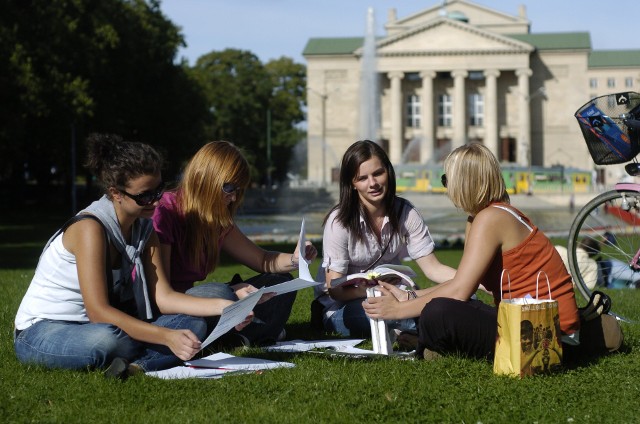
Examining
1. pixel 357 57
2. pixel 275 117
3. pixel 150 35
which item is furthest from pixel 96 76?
pixel 357 57

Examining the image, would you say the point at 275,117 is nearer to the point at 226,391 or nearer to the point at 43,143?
the point at 43,143

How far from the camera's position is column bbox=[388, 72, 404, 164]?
284ft

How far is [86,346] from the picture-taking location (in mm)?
5176

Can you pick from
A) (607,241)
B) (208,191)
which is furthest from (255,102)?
(208,191)

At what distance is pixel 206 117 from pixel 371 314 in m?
52.5

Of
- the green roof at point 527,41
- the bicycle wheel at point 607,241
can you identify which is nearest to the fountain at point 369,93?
the green roof at point 527,41

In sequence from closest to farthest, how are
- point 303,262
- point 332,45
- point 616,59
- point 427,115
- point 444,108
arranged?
point 303,262 → point 427,115 → point 444,108 → point 332,45 → point 616,59

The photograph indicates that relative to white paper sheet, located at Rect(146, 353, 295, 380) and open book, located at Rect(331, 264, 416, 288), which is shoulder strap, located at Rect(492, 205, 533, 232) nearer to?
open book, located at Rect(331, 264, 416, 288)

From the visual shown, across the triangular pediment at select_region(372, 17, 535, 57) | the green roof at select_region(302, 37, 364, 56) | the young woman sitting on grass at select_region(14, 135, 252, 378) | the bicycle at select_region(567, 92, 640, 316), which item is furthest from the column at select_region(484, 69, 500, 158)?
the young woman sitting on grass at select_region(14, 135, 252, 378)

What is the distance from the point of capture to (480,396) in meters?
4.67

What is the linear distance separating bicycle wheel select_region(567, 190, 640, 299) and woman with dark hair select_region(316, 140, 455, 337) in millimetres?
1446

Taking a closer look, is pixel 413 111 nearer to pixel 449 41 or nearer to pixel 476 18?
pixel 449 41

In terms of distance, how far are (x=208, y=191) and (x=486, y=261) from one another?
5.58ft

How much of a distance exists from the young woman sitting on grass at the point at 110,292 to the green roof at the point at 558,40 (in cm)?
8625
